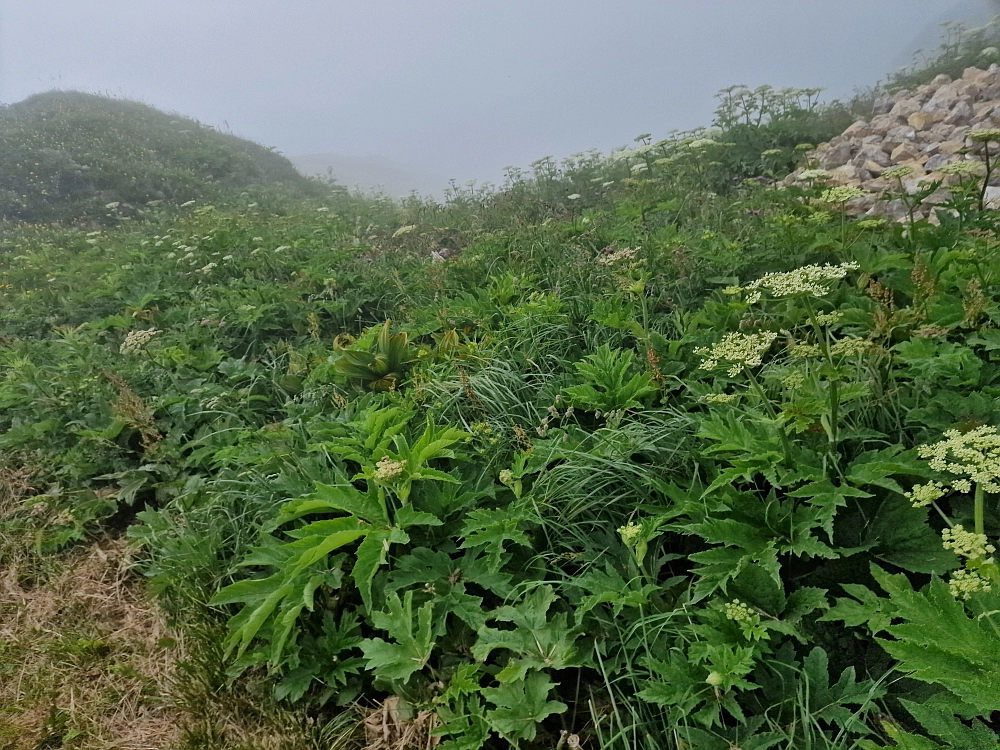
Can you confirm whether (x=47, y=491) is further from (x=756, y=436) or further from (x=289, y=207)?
(x=289, y=207)

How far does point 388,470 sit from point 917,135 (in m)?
7.74

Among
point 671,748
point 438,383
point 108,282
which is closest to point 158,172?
point 108,282

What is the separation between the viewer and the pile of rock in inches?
227

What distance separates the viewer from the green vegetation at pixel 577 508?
1.58 meters

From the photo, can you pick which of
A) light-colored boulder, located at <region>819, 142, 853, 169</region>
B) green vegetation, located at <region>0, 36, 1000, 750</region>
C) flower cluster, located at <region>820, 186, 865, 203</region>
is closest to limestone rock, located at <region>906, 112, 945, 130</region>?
light-colored boulder, located at <region>819, 142, 853, 169</region>

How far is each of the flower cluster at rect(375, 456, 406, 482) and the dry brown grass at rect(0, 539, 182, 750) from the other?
1.17 meters

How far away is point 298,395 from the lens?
349 centimetres

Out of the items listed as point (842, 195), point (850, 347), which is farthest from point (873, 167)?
point (850, 347)

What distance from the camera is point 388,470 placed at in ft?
7.04

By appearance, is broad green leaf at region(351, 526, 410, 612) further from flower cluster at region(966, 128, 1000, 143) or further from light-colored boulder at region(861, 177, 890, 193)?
light-colored boulder at region(861, 177, 890, 193)

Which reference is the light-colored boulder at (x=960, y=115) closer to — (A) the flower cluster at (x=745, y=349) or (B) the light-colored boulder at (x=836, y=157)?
(B) the light-colored boulder at (x=836, y=157)

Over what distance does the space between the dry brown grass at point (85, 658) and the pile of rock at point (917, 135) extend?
6216 millimetres

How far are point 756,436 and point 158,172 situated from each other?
1612 centimetres

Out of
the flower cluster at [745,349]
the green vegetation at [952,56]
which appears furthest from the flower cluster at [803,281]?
the green vegetation at [952,56]
